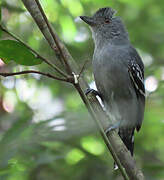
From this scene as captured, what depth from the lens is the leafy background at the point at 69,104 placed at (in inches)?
141

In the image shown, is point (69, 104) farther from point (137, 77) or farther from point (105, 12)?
point (105, 12)

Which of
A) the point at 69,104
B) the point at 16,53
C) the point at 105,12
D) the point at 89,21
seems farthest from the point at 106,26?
the point at 16,53

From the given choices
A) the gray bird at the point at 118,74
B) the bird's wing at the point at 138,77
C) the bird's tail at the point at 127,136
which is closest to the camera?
the bird's tail at the point at 127,136

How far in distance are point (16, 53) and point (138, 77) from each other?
3.04 metres

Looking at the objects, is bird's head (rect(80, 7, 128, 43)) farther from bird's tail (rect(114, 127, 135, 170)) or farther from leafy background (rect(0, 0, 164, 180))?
bird's tail (rect(114, 127, 135, 170))

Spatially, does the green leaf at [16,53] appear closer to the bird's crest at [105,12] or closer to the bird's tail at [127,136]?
the bird's tail at [127,136]

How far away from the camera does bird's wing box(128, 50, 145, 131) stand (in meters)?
5.05

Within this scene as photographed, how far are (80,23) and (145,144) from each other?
7.02 feet

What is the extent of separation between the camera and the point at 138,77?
5.09 meters

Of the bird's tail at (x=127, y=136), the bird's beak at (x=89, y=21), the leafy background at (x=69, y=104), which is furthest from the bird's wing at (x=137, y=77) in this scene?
the bird's beak at (x=89, y=21)

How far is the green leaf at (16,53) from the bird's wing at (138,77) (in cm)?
288

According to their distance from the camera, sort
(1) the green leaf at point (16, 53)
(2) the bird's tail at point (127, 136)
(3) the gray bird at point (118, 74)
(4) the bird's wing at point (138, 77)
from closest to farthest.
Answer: (1) the green leaf at point (16, 53), (2) the bird's tail at point (127, 136), (3) the gray bird at point (118, 74), (4) the bird's wing at point (138, 77)

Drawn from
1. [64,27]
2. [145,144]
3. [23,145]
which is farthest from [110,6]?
[23,145]

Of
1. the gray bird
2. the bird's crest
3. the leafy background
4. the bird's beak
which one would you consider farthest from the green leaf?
the bird's crest
